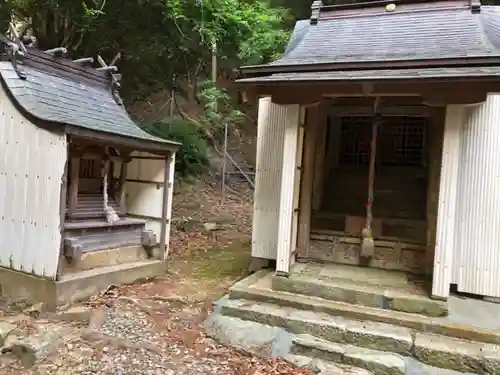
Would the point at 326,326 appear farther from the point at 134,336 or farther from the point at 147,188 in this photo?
the point at 147,188

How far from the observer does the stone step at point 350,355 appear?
144 inches

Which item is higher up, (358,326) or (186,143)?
(186,143)

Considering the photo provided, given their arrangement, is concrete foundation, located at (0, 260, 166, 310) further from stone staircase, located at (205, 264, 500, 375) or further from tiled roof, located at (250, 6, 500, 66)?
tiled roof, located at (250, 6, 500, 66)

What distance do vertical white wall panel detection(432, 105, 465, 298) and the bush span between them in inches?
307

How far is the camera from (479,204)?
16.3 feet

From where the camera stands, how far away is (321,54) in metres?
5.71

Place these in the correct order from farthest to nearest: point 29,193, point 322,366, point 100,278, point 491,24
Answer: point 491,24 < point 100,278 < point 29,193 < point 322,366

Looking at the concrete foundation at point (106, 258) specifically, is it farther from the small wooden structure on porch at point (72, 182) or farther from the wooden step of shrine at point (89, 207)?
the wooden step of shrine at point (89, 207)

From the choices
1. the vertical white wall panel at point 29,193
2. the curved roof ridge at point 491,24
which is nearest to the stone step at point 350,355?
the vertical white wall panel at point 29,193

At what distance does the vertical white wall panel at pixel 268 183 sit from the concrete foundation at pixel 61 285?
2.02 metres

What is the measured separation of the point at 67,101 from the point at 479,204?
5634mm

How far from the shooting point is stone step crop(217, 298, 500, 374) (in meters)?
3.64

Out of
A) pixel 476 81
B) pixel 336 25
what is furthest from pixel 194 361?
pixel 336 25

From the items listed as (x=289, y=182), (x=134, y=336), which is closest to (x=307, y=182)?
(x=289, y=182)
